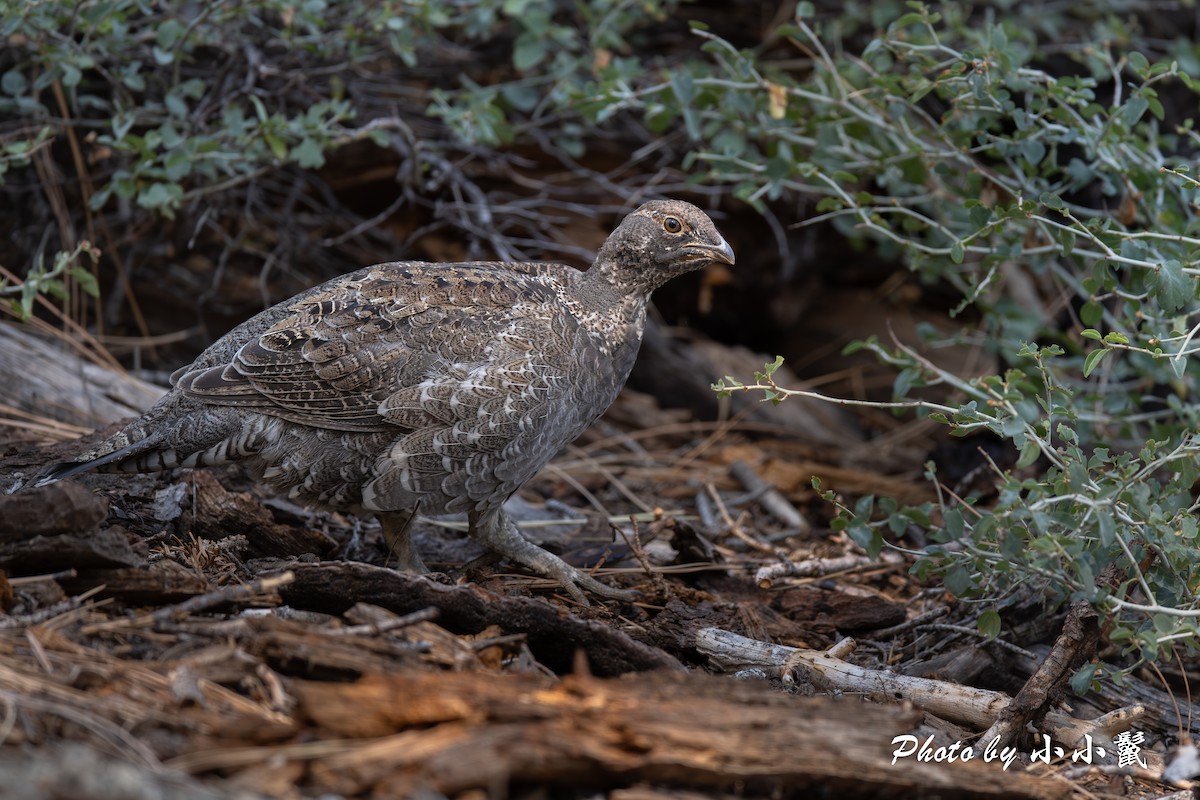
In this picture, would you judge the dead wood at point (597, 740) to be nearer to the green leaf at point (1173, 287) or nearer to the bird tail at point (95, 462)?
the green leaf at point (1173, 287)

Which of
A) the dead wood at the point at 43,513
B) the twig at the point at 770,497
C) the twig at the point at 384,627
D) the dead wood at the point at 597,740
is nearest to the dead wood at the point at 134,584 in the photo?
the dead wood at the point at 43,513

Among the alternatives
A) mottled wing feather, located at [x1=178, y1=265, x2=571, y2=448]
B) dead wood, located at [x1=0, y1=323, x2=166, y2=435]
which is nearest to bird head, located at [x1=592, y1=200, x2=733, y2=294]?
mottled wing feather, located at [x1=178, y1=265, x2=571, y2=448]

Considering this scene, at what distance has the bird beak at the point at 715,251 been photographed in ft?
14.9

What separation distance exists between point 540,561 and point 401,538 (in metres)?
0.59

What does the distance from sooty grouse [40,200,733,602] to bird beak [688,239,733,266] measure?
0.03 meters

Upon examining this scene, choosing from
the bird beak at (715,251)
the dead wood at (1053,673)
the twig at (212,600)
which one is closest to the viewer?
the twig at (212,600)

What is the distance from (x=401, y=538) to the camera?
15.0 feet

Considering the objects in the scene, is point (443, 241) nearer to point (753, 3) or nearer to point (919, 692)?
point (753, 3)

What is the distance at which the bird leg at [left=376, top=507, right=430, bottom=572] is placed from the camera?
455 centimetres

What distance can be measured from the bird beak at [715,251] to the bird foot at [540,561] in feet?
4.58

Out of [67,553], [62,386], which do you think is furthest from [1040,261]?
[62,386]

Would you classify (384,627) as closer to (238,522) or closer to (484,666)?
(484,666)

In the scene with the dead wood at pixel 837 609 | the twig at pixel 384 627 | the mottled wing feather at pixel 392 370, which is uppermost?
the mottled wing feather at pixel 392 370

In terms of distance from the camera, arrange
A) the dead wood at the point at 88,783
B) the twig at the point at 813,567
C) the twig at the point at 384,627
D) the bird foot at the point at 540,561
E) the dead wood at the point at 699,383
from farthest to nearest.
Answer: the dead wood at the point at 699,383 → the twig at the point at 813,567 → the bird foot at the point at 540,561 → the twig at the point at 384,627 → the dead wood at the point at 88,783
